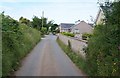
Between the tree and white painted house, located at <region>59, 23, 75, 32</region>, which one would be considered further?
white painted house, located at <region>59, 23, 75, 32</region>

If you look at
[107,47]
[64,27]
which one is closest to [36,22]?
[64,27]

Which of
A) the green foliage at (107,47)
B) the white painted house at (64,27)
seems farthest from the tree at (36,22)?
the green foliage at (107,47)

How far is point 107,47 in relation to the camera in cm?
976

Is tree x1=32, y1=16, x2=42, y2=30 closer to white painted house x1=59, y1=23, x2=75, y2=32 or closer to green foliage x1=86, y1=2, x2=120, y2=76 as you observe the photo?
white painted house x1=59, y1=23, x2=75, y2=32

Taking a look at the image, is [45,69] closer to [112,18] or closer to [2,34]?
[2,34]

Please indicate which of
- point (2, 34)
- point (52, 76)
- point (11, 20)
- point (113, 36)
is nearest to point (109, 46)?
point (113, 36)

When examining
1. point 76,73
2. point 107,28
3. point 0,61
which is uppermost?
point 107,28

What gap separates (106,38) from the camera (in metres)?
10.1

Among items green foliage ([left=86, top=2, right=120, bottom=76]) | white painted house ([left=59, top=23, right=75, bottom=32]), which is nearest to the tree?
white painted house ([left=59, top=23, right=75, bottom=32])

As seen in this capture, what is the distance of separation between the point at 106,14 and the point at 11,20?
9.08 meters

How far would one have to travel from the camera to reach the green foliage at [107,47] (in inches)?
350

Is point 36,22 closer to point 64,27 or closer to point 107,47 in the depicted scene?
point 64,27

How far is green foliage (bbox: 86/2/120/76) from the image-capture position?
8891 mm

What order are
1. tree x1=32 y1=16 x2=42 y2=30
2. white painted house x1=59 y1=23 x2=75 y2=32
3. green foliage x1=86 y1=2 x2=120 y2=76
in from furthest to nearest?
1. white painted house x1=59 y1=23 x2=75 y2=32
2. tree x1=32 y1=16 x2=42 y2=30
3. green foliage x1=86 y1=2 x2=120 y2=76
